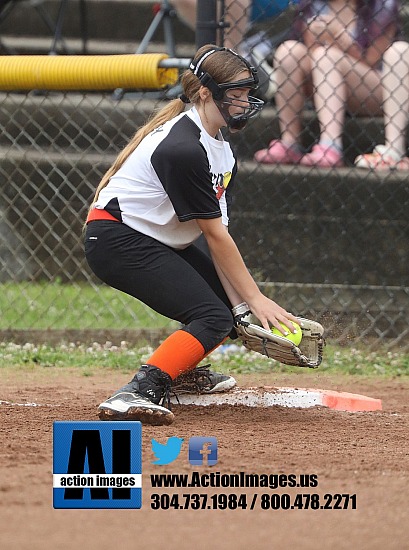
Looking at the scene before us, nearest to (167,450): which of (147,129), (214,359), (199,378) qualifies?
(199,378)

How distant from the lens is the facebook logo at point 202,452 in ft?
10.8

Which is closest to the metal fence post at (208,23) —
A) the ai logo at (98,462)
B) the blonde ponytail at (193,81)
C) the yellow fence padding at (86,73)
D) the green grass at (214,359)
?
the yellow fence padding at (86,73)

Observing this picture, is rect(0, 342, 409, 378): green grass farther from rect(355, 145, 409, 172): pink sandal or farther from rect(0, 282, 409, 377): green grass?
rect(355, 145, 409, 172): pink sandal

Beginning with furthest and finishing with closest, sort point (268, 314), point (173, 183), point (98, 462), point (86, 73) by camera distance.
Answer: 1. point (86, 73)
2. point (268, 314)
3. point (173, 183)
4. point (98, 462)

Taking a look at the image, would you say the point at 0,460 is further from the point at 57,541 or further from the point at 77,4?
the point at 77,4

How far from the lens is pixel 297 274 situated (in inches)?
257

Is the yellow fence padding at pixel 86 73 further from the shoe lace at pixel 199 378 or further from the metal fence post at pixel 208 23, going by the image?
the shoe lace at pixel 199 378

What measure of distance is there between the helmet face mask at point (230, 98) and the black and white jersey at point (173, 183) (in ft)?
0.39

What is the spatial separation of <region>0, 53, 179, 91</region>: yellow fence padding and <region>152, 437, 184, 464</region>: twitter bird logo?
253cm

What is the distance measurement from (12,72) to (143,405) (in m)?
2.58

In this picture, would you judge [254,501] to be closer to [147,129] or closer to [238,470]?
[238,470]

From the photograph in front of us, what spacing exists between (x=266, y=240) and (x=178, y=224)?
7.93 ft

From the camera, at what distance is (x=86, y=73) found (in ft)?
18.1

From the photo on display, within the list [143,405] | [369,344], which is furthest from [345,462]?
[369,344]
